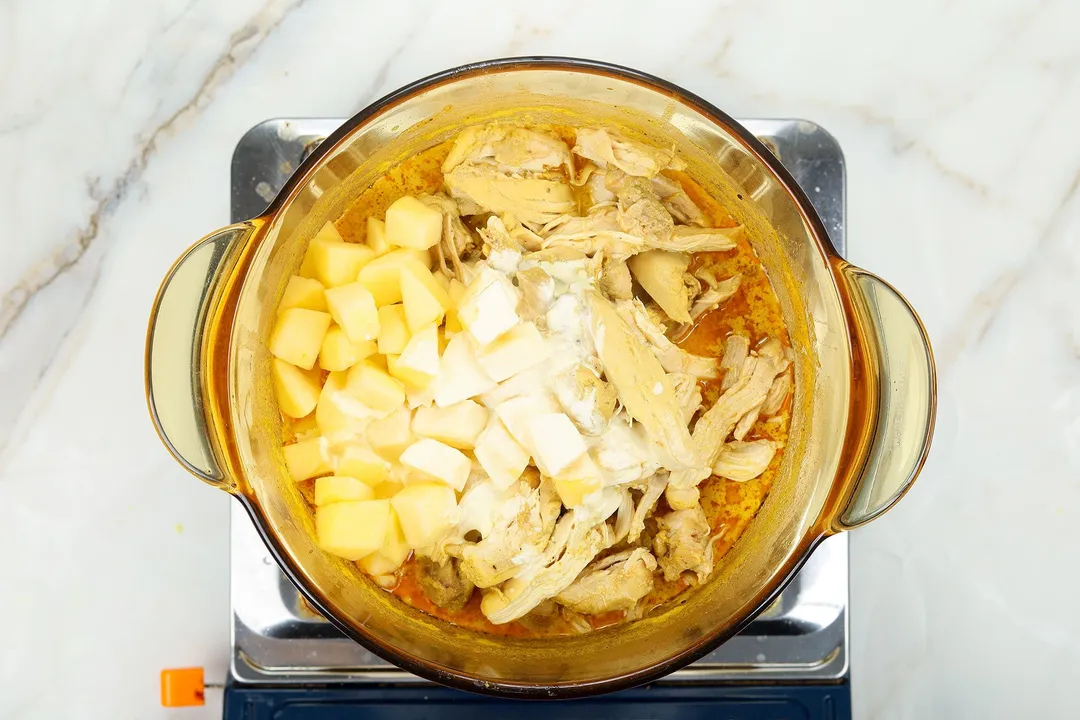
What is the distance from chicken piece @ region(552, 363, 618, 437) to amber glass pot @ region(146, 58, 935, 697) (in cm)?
25

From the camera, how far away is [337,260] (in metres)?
1.03

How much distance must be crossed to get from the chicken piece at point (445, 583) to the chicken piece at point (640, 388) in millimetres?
292

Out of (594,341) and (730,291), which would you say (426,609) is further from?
(730,291)

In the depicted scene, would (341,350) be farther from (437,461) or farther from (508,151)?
(508,151)

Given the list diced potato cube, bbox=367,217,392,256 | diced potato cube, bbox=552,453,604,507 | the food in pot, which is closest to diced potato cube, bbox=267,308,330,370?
the food in pot

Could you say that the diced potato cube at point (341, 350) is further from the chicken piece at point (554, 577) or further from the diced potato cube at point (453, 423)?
the chicken piece at point (554, 577)

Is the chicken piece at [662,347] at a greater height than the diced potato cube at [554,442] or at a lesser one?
greater

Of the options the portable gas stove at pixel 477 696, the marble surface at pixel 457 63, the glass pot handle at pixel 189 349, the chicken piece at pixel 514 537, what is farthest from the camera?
the marble surface at pixel 457 63

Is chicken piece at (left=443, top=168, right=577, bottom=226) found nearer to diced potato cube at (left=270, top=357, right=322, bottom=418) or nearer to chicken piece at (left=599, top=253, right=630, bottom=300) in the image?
chicken piece at (left=599, top=253, right=630, bottom=300)

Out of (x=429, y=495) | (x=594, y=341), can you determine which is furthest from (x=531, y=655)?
(x=594, y=341)

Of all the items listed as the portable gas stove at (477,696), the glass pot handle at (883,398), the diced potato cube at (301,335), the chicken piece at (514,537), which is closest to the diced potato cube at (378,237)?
the diced potato cube at (301,335)

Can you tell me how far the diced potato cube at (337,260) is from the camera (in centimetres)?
103

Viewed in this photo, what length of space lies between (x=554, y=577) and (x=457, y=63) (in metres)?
0.81

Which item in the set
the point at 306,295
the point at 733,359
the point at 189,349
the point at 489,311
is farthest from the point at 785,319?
the point at 189,349
